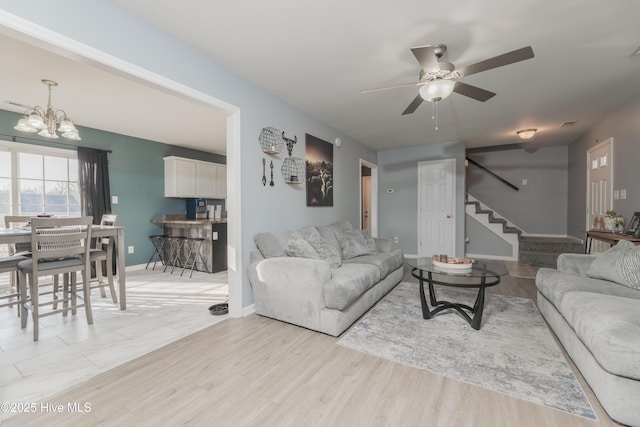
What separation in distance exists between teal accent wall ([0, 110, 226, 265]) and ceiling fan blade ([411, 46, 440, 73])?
17.0ft

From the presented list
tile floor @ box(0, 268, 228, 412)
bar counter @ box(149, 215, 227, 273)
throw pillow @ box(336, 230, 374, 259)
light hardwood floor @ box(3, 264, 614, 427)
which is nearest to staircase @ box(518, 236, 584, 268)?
throw pillow @ box(336, 230, 374, 259)

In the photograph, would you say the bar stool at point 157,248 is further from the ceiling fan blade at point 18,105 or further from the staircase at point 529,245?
the staircase at point 529,245

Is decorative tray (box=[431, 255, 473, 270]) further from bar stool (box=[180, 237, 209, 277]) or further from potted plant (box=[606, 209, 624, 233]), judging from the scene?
bar stool (box=[180, 237, 209, 277])

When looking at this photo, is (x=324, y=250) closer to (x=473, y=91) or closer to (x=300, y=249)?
(x=300, y=249)

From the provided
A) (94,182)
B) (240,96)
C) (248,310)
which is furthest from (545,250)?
(94,182)

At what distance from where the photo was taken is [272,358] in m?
2.04

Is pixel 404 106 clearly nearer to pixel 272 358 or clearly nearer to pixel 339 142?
pixel 339 142

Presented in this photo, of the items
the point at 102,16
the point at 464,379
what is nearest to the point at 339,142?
the point at 102,16

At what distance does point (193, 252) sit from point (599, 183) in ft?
23.1

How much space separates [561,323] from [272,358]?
2.29 metres

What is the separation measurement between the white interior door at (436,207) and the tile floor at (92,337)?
4281 millimetres

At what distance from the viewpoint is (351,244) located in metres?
3.78

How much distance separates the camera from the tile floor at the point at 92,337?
5.86ft

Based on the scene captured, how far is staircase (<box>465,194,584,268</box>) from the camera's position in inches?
205
